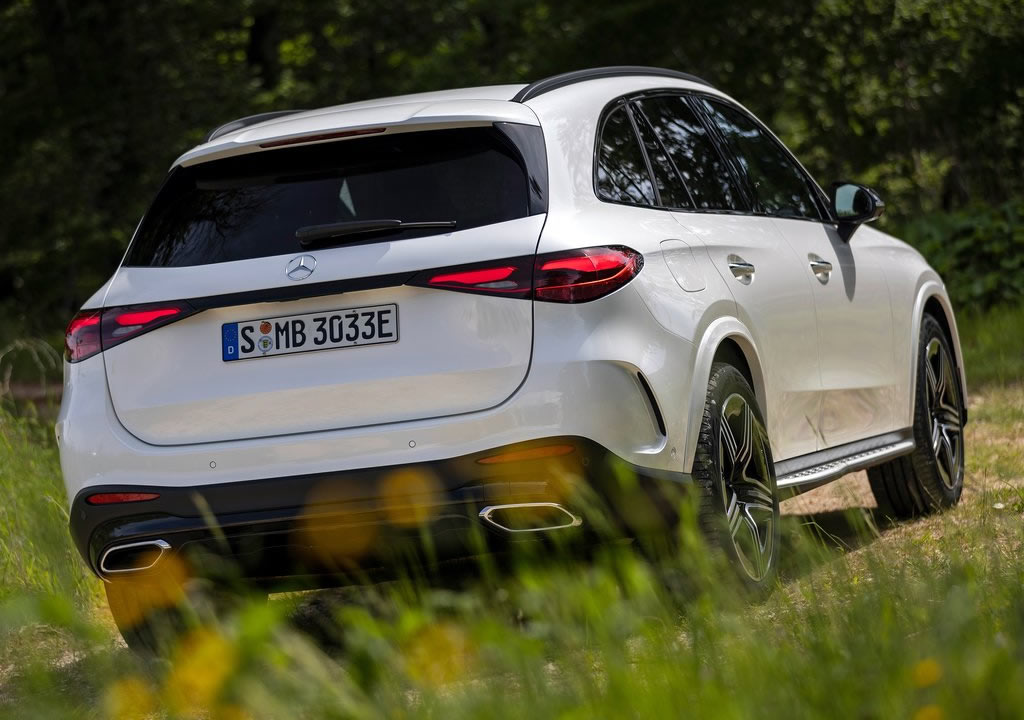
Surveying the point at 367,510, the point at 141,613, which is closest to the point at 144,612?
the point at 141,613

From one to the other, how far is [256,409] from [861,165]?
1489cm

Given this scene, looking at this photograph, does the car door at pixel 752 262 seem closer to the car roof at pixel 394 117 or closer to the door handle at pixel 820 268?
the door handle at pixel 820 268

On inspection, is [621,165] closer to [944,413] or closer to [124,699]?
[944,413]

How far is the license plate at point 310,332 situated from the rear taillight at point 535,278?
0.50ft

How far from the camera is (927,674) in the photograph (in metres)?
2.44

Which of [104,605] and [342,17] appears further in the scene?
[342,17]

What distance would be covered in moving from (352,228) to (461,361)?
52cm

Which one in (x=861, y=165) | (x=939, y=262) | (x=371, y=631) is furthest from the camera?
(x=861, y=165)

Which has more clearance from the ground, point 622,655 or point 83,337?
point 83,337

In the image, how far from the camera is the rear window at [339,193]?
4.45 metres

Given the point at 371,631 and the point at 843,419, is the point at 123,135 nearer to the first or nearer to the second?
the point at 843,419

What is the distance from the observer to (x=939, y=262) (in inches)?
585

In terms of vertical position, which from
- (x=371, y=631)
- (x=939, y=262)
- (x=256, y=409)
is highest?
(x=371, y=631)

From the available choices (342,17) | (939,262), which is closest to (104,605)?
(939,262)
